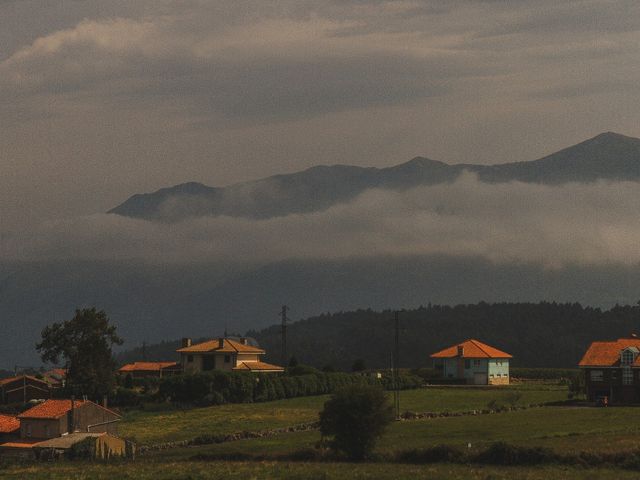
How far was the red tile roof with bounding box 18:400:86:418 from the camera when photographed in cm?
10881

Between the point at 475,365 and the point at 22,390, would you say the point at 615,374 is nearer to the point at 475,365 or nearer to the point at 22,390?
the point at 475,365

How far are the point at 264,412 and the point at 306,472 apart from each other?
45.5 m

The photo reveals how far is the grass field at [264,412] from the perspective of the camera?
10769 centimetres

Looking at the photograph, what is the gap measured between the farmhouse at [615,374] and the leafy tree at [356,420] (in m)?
41.5

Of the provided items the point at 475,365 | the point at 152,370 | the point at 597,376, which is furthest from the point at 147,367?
the point at 597,376

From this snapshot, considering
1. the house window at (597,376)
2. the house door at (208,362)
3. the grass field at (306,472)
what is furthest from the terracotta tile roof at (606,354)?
the house door at (208,362)

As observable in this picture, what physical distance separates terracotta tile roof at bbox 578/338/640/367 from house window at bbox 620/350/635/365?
0.49 metres

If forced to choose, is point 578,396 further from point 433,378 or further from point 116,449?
point 116,449

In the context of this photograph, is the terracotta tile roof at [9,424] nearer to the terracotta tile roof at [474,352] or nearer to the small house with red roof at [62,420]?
the small house with red roof at [62,420]

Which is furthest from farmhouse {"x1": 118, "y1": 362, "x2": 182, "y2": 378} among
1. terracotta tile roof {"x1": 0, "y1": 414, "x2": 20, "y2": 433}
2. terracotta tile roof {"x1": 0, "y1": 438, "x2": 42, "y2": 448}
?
terracotta tile roof {"x1": 0, "y1": 438, "x2": 42, "y2": 448}

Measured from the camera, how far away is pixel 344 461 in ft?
275

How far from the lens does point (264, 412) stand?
120 m

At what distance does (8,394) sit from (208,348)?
87.2ft

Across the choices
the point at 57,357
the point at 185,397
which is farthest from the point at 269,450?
the point at 57,357
